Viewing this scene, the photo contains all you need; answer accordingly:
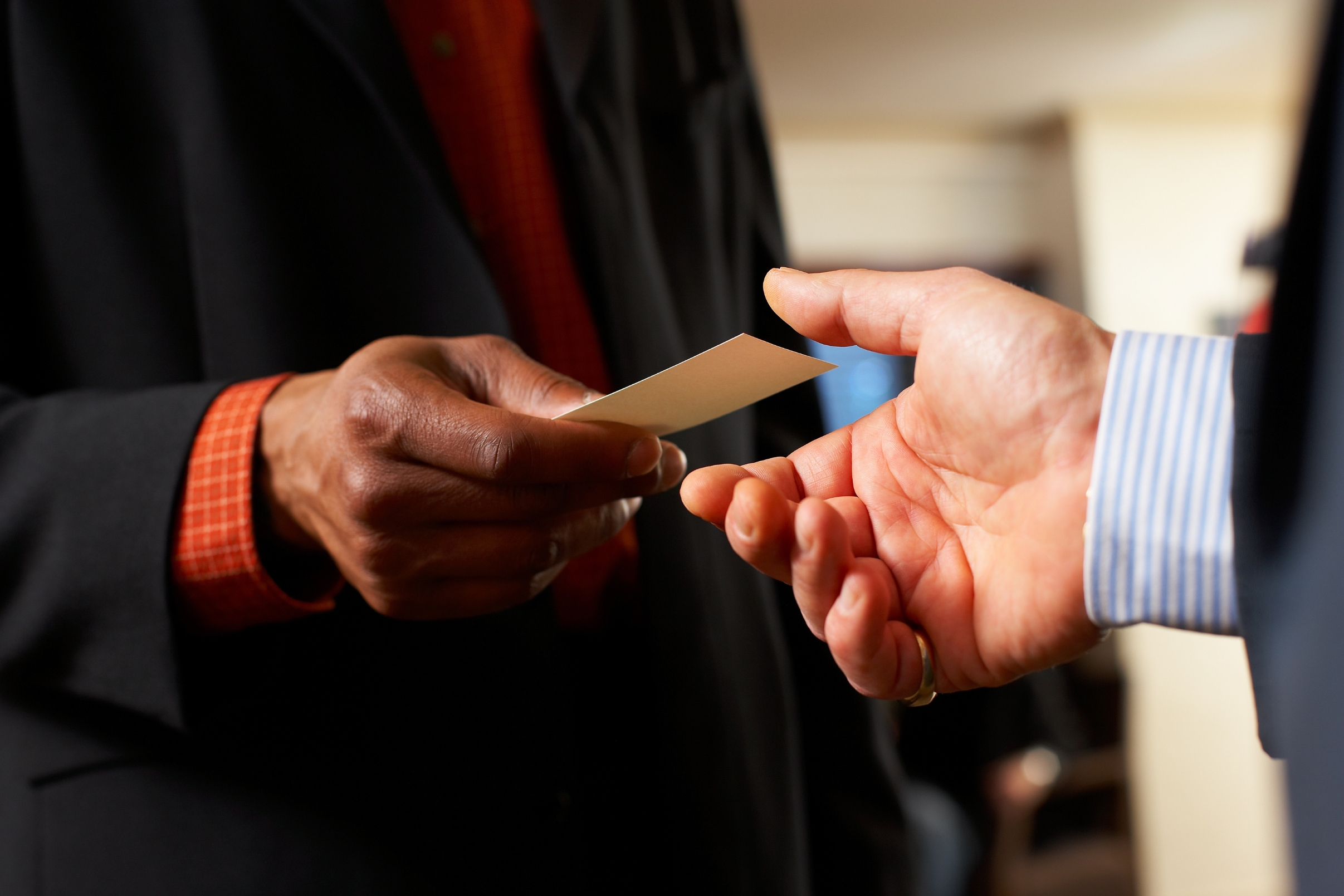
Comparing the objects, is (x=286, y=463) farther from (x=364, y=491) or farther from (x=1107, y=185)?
(x=1107, y=185)

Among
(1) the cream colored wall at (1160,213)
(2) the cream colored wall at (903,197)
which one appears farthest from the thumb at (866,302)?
(1) the cream colored wall at (1160,213)

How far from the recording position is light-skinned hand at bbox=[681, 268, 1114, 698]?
43 centimetres

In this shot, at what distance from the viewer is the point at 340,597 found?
64cm

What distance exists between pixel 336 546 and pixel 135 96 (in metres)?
0.44

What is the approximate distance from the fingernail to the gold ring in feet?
0.59

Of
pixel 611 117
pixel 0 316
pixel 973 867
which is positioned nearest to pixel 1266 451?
pixel 611 117

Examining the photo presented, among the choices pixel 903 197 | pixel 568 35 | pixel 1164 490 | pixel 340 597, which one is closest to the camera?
pixel 1164 490

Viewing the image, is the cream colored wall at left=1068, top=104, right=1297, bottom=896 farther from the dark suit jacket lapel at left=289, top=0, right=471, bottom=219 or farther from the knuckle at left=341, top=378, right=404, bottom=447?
the knuckle at left=341, top=378, right=404, bottom=447

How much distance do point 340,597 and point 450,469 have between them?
248mm

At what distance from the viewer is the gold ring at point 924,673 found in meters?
0.47

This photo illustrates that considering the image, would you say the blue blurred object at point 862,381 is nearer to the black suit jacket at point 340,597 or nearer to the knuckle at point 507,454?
the black suit jacket at point 340,597

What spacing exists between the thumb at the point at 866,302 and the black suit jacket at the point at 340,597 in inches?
9.8

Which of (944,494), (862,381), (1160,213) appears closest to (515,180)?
(944,494)

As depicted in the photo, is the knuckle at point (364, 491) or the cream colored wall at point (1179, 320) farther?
the cream colored wall at point (1179, 320)
